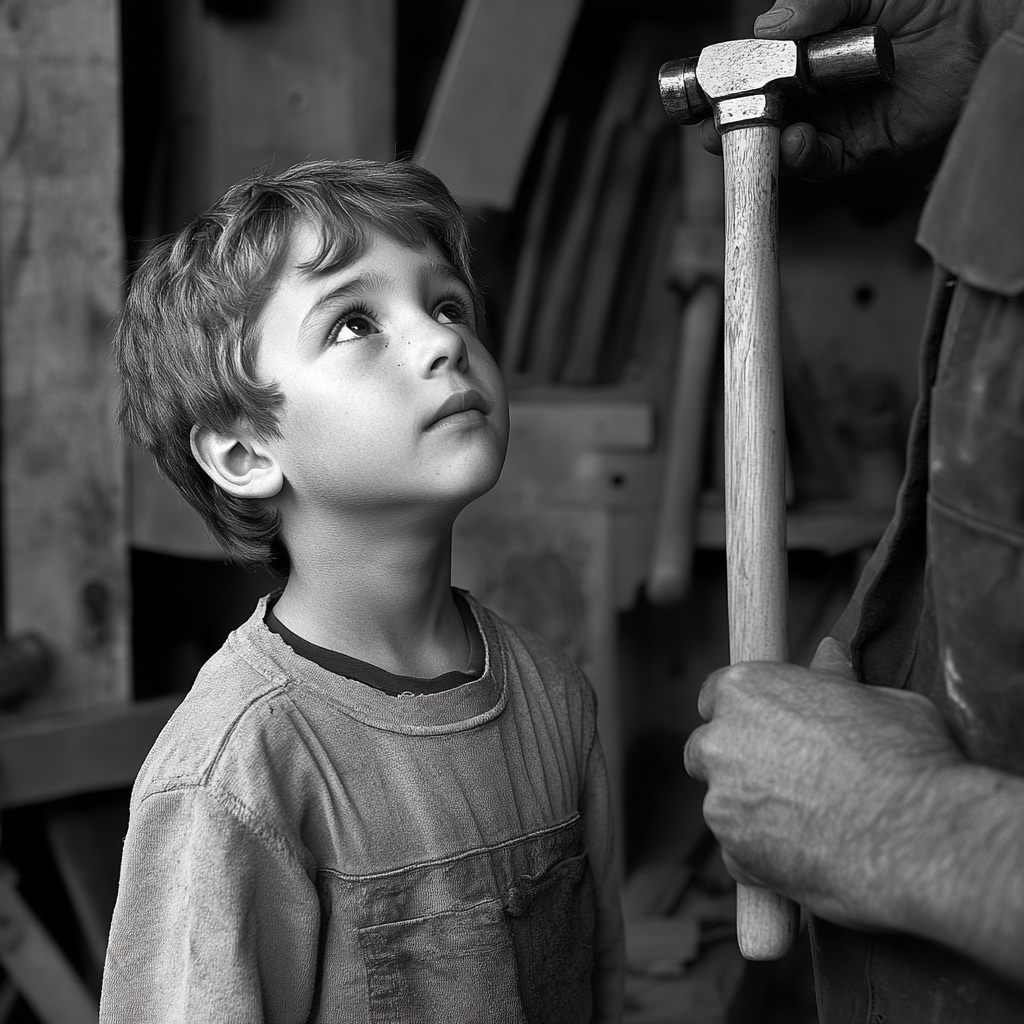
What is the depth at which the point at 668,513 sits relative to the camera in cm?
196

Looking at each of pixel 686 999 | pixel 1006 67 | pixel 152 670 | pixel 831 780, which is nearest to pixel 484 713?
pixel 831 780

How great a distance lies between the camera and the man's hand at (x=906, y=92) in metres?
1.14

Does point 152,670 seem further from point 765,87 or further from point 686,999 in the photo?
point 765,87

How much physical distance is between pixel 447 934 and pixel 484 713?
209 mm

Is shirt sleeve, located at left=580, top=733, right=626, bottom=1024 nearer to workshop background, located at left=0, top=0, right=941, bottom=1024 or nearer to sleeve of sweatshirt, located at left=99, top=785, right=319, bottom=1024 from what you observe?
sleeve of sweatshirt, located at left=99, top=785, right=319, bottom=1024

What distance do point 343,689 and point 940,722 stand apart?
53 cm

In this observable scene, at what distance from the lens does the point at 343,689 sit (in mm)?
1078

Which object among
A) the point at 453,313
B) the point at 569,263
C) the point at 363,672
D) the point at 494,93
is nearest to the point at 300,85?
the point at 494,93

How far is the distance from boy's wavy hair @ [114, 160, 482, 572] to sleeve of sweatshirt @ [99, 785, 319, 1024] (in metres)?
0.34

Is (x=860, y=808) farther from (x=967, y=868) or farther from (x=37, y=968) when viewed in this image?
(x=37, y=968)

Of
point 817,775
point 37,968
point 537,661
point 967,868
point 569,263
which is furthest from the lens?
point 569,263

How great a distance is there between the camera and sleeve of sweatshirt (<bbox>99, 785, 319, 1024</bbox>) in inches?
36.9

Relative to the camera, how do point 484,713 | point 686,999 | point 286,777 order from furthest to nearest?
point 686,999
point 484,713
point 286,777

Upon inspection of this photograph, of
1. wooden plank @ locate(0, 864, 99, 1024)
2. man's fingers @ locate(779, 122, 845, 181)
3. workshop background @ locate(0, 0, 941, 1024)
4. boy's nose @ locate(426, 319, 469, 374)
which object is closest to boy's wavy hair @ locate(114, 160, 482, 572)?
boy's nose @ locate(426, 319, 469, 374)
